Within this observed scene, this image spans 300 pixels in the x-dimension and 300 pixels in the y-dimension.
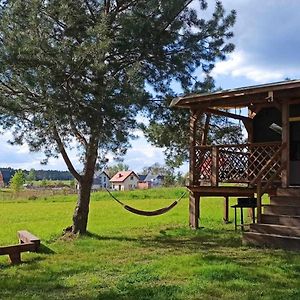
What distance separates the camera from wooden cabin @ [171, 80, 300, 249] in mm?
9062

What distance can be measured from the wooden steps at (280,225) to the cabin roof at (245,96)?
194 cm

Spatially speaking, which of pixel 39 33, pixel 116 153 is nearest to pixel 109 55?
pixel 39 33

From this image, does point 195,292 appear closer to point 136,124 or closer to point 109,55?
point 136,124

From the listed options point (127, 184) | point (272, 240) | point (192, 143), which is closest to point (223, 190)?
point (192, 143)

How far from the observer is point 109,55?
962cm

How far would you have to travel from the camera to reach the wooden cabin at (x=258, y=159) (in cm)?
906

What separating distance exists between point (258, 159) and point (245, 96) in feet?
5.04

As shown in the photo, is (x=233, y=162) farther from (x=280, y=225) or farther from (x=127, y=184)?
(x=127, y=184)

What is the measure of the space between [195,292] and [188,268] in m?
1.37

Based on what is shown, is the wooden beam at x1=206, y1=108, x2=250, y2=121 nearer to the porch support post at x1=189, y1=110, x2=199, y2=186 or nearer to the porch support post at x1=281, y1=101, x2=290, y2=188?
the porch support post at x1=189, y1=110, x2=199, y2=186

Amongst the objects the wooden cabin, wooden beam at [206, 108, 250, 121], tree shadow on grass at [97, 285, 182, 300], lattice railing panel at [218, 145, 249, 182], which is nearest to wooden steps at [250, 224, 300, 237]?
the wooden cabin

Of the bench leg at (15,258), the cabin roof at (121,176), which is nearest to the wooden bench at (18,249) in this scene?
the bench leg at (15,258)

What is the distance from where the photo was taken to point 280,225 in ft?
29.2

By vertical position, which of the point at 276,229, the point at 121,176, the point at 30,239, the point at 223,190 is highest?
the point at 121,176
